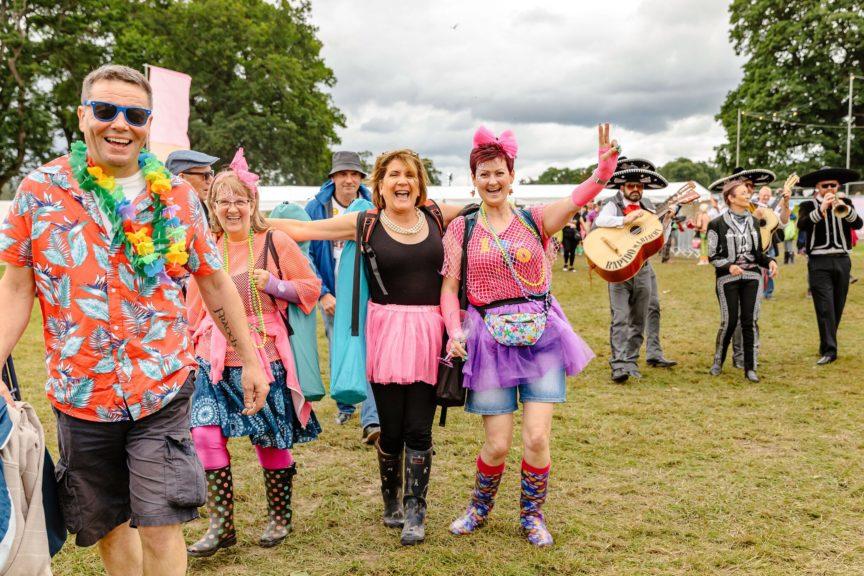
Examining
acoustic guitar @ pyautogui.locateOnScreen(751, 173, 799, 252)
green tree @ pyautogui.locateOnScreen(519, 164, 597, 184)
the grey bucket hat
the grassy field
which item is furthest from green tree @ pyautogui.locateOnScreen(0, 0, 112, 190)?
green tree @ pyautogui.locateOnScreen(519, 164, 597, 184)

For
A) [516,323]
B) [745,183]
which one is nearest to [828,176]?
[745,183]

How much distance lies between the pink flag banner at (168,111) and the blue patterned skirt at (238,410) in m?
5.65

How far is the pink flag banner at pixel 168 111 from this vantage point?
842 cm

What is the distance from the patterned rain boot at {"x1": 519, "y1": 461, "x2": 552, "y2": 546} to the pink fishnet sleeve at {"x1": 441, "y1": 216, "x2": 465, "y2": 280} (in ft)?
3.54

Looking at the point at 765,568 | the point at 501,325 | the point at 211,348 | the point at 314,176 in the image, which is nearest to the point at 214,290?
the point at 211,348

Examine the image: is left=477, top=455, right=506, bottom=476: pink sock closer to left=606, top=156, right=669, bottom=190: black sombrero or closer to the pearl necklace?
the pearl necklace

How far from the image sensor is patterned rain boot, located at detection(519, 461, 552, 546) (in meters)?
3.66

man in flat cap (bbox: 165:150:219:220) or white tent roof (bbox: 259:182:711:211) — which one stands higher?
white tent roof (bbox: 259:182:711:211)

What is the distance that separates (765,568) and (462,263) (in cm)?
208

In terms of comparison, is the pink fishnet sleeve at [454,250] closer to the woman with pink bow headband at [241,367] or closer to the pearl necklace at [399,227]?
the pearl necklace at [399,227]

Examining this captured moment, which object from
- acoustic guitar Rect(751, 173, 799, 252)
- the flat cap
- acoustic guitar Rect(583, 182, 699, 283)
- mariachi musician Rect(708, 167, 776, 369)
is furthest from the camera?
acoustic guitar Rect(751, 173, 799, 252)

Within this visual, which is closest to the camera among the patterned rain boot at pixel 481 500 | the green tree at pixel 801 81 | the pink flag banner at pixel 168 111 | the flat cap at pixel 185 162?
the patterned rain boot at pixel 481 500

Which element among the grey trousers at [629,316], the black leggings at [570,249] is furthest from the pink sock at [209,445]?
the black leggings at [570,249]

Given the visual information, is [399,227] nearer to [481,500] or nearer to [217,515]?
[481,500]
